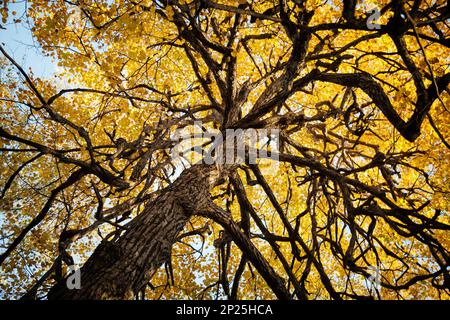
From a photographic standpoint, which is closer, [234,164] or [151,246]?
[151,246]

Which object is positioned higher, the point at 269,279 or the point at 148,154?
the point at 148,154

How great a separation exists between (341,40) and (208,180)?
487 cm

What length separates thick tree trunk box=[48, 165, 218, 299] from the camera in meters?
2.09

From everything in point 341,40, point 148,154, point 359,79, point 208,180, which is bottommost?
point 208,180

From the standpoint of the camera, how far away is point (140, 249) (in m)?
2.43

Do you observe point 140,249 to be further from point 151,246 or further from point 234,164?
point 234,164

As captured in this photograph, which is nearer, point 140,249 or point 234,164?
point 140,249

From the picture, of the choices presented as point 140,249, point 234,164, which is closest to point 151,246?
point 140,249

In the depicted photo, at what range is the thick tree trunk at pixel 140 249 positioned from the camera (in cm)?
209

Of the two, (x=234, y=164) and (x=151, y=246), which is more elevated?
(x=234, y=164)

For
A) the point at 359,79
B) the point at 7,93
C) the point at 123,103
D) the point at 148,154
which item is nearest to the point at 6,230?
the point at 7,93

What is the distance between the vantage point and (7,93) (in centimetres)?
633
